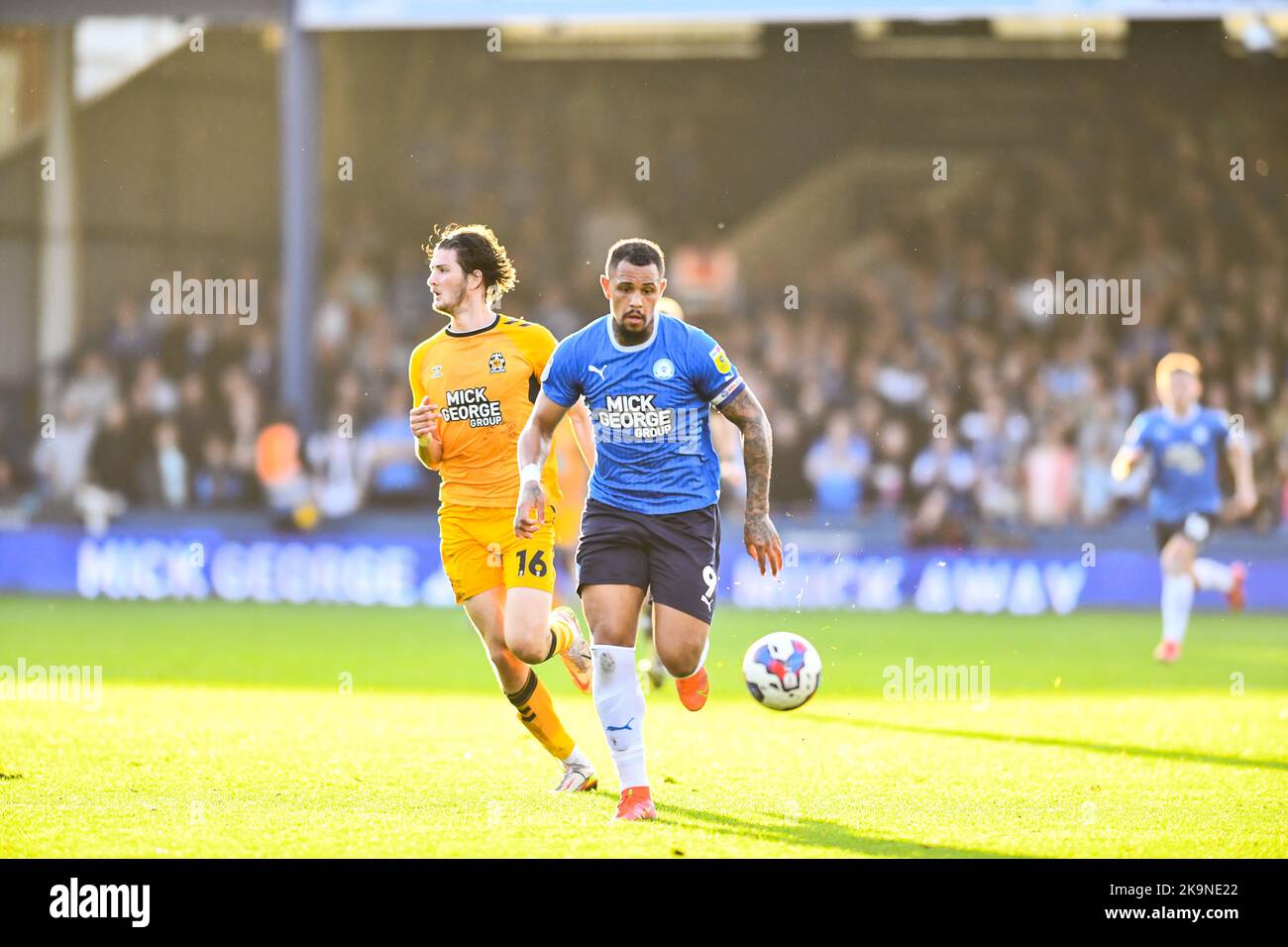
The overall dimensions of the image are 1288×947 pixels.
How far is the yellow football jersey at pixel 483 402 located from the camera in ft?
26.7

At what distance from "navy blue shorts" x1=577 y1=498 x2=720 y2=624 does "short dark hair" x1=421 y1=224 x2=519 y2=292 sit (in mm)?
1402

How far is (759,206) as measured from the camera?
2784 cm

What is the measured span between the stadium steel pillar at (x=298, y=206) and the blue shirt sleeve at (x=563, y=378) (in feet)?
49.6

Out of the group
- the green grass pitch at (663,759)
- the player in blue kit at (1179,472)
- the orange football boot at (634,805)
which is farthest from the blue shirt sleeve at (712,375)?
the player in blue kit at (1179,472)

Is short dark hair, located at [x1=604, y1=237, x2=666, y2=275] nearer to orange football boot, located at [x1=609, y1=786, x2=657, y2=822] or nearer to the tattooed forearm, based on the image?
the tattooed forearm

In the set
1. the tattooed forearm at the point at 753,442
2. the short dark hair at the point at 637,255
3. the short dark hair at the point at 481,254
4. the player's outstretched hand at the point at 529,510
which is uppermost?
the short dark hair at the point at 481,254

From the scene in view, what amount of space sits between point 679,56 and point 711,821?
73.1 feet

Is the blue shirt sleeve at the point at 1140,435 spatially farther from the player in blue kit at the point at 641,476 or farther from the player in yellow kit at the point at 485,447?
the player in blue kit at the point at 641,476

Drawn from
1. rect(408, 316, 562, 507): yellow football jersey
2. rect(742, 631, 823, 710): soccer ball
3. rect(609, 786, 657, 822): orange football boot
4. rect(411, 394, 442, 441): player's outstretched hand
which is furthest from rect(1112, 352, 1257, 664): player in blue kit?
rect(609, 786, 657, 822): orange football boot

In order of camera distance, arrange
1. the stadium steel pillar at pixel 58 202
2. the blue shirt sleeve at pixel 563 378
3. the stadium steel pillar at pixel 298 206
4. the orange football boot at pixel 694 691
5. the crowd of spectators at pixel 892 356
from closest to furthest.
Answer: the blue shirt sleeve at pixel 563 378 → the orange football boot at pixel 694 691 → the crowd of spectators at pixel 892 356 → the stadium steel pillar at pixel 298 206 → the stadium steel pillar at pixel 58 202

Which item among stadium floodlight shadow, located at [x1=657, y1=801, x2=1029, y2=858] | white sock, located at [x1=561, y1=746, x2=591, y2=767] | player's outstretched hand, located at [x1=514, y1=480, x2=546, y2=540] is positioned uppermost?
player's outstretched hand, located at [x1=514, y1=480, x2=546, y2=540]

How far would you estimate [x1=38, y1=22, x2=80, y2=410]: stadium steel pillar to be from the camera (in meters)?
27.4

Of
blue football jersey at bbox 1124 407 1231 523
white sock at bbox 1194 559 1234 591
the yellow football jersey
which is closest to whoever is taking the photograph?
the yellow football jersey
